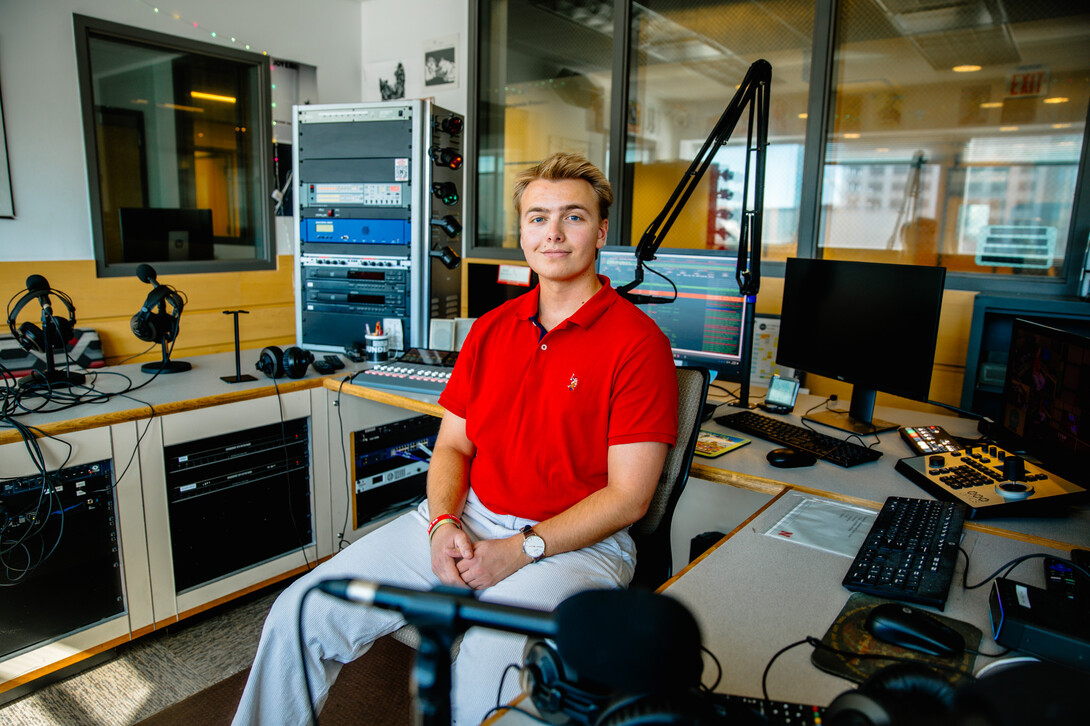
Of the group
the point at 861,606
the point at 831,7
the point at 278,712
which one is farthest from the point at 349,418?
the point at 831,7

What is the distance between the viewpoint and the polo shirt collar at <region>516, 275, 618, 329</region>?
1.41 meters

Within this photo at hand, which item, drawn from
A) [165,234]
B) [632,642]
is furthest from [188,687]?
[165,234]

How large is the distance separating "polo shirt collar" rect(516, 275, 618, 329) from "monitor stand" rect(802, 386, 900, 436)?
2.71 ft

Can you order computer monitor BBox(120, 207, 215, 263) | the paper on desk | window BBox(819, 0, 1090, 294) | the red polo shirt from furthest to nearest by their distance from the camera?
computer monitor BBox(120, 207, 215, 263), window BBox(819, 0, 1090, 294), the red polo shirt, the paper on desk

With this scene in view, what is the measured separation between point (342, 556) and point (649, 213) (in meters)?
2.51

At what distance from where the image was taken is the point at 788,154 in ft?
9.57

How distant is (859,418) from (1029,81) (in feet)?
5.13

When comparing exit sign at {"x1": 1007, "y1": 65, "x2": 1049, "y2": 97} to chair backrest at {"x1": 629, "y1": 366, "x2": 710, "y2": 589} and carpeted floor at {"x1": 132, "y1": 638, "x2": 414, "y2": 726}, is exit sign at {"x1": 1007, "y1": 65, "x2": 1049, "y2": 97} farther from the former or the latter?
carpeted floor at {"x1": 132, "y1": 638, "x2": 414, "y2": 726}

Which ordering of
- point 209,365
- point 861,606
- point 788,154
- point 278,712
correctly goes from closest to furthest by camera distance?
point 861,606
point 278,712
point 209,365
point 788,154

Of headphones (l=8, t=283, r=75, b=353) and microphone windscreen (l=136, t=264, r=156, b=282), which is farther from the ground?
microphone windscreen (l=136, t=264, r=156, b=282)

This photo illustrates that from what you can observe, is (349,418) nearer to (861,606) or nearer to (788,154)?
(861,606)

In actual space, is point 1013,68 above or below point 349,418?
above

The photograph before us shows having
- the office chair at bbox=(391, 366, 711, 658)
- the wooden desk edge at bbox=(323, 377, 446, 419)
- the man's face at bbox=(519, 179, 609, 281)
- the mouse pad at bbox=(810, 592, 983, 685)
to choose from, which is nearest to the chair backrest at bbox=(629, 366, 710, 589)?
the office chair at bbox=(391, 366, 711, 658)

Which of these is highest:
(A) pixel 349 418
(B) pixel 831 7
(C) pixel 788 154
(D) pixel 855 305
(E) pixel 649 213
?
(B) pixel 831 7
